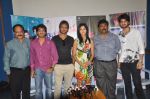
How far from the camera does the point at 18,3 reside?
5.39 metres

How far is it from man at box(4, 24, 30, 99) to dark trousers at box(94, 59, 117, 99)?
45.2 inches

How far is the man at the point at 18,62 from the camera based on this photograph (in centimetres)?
358

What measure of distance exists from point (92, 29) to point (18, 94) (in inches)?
93.5

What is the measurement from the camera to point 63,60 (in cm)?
390

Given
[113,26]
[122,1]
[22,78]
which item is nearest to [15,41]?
[22,78]

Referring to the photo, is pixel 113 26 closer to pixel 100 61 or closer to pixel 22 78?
pixel 100 61

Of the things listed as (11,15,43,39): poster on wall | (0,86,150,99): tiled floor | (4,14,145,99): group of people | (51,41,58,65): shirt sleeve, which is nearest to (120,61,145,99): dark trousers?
(4,14,145,99): group of people

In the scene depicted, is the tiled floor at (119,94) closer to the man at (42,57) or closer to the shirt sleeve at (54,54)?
the man at (42,57)

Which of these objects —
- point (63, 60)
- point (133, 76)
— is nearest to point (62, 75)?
point (63, 60)

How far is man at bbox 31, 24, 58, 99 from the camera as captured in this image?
12.4ft

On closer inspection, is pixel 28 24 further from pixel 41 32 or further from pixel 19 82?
pixel 19 82

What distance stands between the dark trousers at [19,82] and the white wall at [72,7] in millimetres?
2137

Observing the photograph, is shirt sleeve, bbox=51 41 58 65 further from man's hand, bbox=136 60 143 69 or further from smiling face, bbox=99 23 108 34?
man's hand, bbox=136 60 143 69

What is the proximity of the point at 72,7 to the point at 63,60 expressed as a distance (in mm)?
2131
